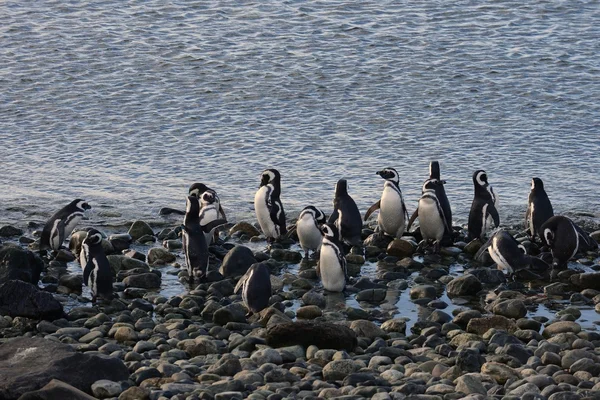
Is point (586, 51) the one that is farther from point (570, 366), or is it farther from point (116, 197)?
point (570, 366)

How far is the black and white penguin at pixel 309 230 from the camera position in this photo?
12.9 meters

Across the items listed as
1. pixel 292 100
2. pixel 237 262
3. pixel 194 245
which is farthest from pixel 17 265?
pixel 292 100

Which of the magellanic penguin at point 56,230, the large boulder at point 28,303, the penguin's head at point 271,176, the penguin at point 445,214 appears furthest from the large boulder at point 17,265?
the penguin at point 445,214

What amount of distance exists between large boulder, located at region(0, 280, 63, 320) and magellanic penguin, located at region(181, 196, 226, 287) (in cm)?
178

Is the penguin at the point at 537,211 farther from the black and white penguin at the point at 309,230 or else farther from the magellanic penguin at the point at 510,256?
the black and white penguin at the point at 309,230

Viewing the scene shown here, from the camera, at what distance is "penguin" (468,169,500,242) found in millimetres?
13484

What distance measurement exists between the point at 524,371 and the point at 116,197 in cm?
789

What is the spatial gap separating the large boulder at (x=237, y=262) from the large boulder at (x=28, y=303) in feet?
6.83

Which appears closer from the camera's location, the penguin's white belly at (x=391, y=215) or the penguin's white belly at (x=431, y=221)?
the penguin's white belly at (x=431, y=221)

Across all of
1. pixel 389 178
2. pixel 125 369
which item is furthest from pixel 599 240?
pixel 125 369

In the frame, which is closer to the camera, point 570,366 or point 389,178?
point 570,366

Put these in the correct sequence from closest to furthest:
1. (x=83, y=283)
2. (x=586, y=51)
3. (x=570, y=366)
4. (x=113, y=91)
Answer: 1. (x=570, y=366)
2. (x=83, y=283)
3. (x=113, y=91)
4. (x=586, y=51)

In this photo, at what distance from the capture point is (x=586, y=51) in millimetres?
22625

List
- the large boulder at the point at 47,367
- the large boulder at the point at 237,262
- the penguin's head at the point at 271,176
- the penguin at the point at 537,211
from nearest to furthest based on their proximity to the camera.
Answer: the large boulder at the point at 47,367
the large boulder at the point at 237,262
the penguin at the point at 537,211
the penguin's head at the point at 271,176
